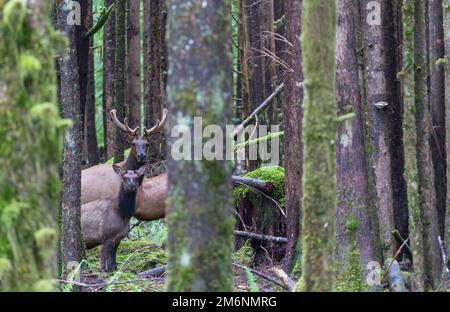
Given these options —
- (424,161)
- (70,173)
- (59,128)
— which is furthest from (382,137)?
(59,128)

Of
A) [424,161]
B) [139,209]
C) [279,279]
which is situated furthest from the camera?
[139,209]

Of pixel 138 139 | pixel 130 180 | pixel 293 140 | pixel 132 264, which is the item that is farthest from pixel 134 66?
pixel 293 140

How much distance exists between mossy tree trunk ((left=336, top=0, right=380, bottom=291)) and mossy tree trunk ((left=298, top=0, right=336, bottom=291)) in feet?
6.59

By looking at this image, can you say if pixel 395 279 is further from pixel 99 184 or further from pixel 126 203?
pixel 99 184

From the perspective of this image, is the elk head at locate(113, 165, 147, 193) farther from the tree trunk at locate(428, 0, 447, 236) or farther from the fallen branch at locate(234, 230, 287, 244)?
the tree trunk at locate(428, 0, 447, 236)

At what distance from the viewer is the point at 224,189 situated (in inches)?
245

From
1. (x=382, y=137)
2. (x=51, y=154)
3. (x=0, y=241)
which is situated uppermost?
(x=382, y=137)

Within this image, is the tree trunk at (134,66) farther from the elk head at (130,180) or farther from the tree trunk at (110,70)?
the elk head at (130,180)

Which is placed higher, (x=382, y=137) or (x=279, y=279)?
(x=382, y=137)

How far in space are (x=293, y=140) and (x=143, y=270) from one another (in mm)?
3216

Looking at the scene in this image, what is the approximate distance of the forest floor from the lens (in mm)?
9344

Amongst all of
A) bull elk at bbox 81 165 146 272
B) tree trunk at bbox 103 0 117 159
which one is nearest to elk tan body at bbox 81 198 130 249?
bull elk at bbox 81 165 146 272
